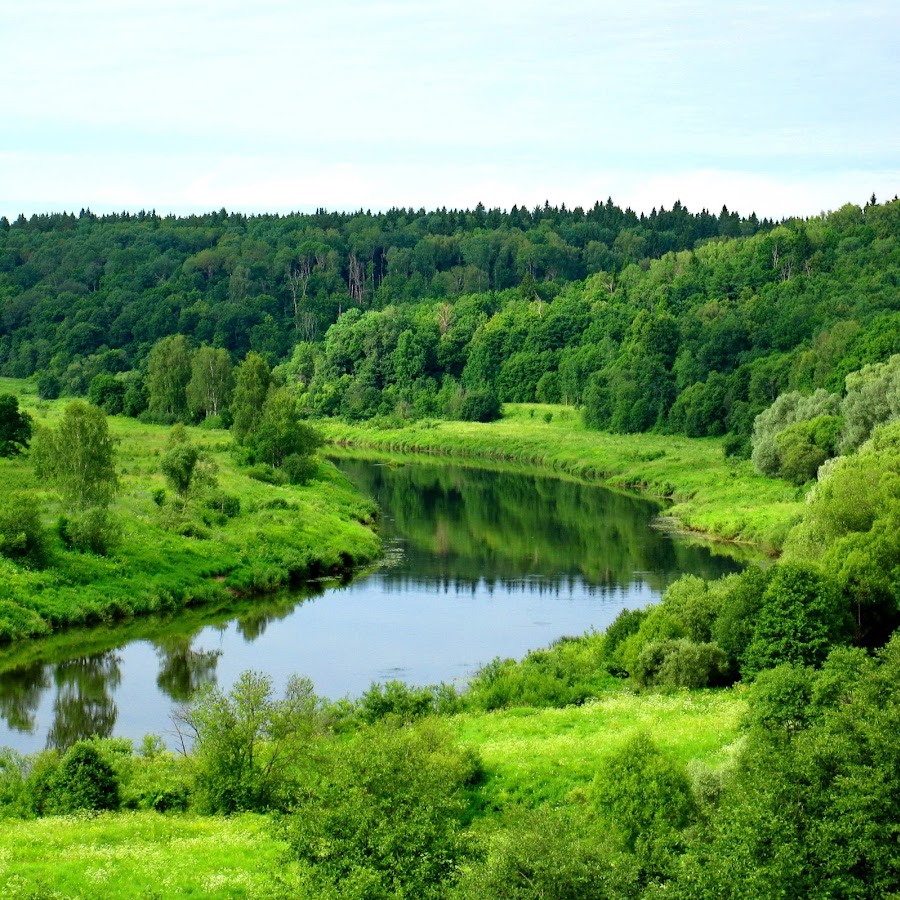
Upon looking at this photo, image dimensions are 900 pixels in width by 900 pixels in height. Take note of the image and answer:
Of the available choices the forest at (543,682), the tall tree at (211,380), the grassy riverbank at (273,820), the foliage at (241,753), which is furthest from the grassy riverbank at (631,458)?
the foliage at (241,753)

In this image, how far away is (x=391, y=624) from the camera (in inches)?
2037

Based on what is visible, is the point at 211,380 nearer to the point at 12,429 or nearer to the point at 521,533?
the point at 12,429

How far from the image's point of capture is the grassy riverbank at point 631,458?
7525cm

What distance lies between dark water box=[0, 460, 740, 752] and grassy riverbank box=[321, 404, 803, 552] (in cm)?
421

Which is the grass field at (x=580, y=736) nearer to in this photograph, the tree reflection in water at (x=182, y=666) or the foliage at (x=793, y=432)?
the tree reflection in water at (x=182, y=666)

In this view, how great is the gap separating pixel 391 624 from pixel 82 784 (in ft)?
77.0

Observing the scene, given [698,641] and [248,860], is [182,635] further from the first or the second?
[248,860]

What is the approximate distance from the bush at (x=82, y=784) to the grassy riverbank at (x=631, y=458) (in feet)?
132

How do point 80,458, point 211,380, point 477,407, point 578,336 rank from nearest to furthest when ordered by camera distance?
1. point 80,458
2. point 211,380
3. point 477,407
4. point 578,336

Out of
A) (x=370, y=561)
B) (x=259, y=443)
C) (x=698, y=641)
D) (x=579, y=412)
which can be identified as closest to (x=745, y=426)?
(x=579, y=412)

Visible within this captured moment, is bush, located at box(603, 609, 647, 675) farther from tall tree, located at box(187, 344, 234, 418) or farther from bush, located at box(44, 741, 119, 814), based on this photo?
tall tree, located at box(187, 344, 234, 418)

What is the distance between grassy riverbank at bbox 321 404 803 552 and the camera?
75250mm

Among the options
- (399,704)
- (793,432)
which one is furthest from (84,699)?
(793,432)

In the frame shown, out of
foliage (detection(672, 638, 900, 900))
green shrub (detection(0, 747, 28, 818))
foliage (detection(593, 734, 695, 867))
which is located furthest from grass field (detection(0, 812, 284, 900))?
foliage (detection(672, 638, 900, 900))
